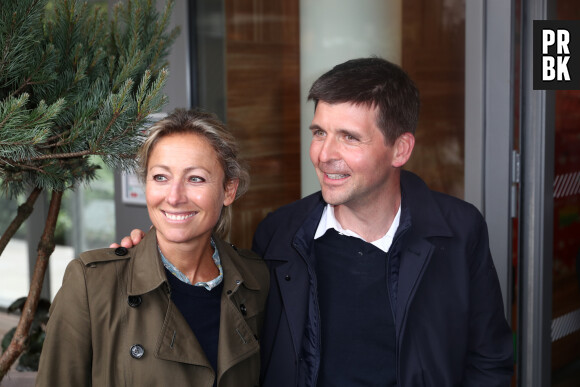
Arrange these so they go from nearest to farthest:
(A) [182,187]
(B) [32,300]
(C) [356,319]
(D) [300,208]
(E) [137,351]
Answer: (E) [137,351], (A) [182,187], (C) [356,319], (D) [300,208], (B) [32,300]

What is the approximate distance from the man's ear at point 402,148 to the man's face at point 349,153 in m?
0.08

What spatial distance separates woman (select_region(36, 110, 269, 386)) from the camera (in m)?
1.75

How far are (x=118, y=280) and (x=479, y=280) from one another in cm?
109

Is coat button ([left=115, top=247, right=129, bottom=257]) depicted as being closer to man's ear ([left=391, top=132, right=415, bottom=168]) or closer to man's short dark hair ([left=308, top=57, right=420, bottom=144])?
man's short dark hair ([left=308, top=57, right=420, bottom=144])

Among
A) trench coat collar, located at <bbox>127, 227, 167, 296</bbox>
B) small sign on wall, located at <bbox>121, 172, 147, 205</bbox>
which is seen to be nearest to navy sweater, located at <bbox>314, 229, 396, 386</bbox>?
trench coat collar, located at <bbox>127, 227, 167, 296</bbox>

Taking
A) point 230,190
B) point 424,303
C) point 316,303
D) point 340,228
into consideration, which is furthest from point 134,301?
point 424,303

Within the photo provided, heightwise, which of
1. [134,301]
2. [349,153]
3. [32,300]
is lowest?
[32,300]

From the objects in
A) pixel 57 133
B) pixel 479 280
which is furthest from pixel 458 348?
pixel 57 133

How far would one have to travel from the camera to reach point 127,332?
1.79 m

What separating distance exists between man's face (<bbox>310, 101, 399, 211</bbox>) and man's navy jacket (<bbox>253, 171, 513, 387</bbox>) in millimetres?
181

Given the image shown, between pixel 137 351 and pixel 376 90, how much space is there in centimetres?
102

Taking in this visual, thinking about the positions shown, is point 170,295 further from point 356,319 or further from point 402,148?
point 402,148

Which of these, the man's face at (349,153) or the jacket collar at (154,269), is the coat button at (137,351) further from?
the man's face at (349,153)

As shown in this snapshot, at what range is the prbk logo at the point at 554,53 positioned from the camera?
9.21 feet
